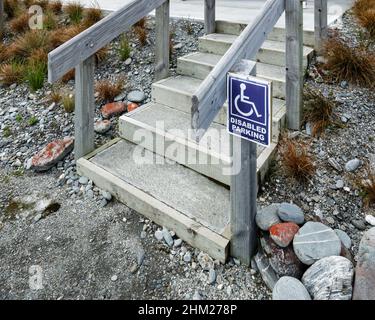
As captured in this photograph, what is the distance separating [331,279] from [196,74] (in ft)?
8.73

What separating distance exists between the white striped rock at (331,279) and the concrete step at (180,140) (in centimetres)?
94

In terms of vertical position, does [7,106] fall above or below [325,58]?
below

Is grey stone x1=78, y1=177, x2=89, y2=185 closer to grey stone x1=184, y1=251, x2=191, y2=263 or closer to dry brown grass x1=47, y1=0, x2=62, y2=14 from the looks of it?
grey stone x1=184, y1=251, x2=191, y2=263

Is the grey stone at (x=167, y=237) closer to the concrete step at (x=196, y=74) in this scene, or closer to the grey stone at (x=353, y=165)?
the concrete step at (x=196, y=74)

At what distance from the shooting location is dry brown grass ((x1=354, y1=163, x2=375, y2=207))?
2658 millimetres

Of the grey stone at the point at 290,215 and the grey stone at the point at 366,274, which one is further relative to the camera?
the grey stone at the point at 290,215

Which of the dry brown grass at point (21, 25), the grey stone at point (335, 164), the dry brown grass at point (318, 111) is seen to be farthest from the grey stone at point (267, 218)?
the dry brown grass at point (21, 25)

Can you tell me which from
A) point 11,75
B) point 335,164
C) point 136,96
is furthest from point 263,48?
point 11,75

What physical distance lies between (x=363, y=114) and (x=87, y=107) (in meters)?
2.49

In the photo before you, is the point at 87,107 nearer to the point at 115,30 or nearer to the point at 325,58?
the point at 115,30

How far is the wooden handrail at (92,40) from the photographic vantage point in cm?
274

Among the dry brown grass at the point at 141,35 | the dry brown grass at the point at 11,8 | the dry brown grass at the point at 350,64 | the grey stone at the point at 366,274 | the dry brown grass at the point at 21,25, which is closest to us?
the grey stone at the point at 366,274

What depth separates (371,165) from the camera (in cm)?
293
